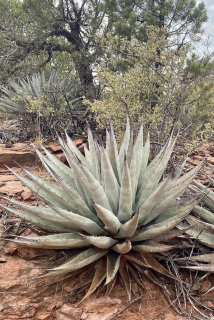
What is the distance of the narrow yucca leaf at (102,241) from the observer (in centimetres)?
211

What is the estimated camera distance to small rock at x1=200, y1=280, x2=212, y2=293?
2.33 m

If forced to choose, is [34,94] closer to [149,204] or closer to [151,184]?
[151,184]

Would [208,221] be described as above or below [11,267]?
above

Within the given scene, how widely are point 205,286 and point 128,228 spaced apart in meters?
0.75

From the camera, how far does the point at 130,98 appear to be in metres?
5.28

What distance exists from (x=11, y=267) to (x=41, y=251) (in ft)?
0.88

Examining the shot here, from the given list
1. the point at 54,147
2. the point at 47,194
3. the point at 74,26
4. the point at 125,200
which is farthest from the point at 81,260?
the point at 74,26

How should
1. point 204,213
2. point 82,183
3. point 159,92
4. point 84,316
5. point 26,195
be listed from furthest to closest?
point 159,92, point 26,195, point 204,213, point 82,183, point 84,316

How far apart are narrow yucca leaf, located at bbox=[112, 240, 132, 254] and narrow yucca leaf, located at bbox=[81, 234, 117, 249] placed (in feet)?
0.14

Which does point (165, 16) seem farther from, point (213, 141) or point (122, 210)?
point (122, 210)

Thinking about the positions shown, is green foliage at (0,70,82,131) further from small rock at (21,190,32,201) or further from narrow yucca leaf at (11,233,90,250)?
narrow yucca leaf at (11,233,90,250)

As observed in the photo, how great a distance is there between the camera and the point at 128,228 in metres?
2.21

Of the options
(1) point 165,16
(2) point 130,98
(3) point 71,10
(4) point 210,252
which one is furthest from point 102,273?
(3) point 71,10

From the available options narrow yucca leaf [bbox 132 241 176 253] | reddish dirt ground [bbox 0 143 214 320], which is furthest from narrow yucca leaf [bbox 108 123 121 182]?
reddish dirt ground [bbox 0 143 214 320]
